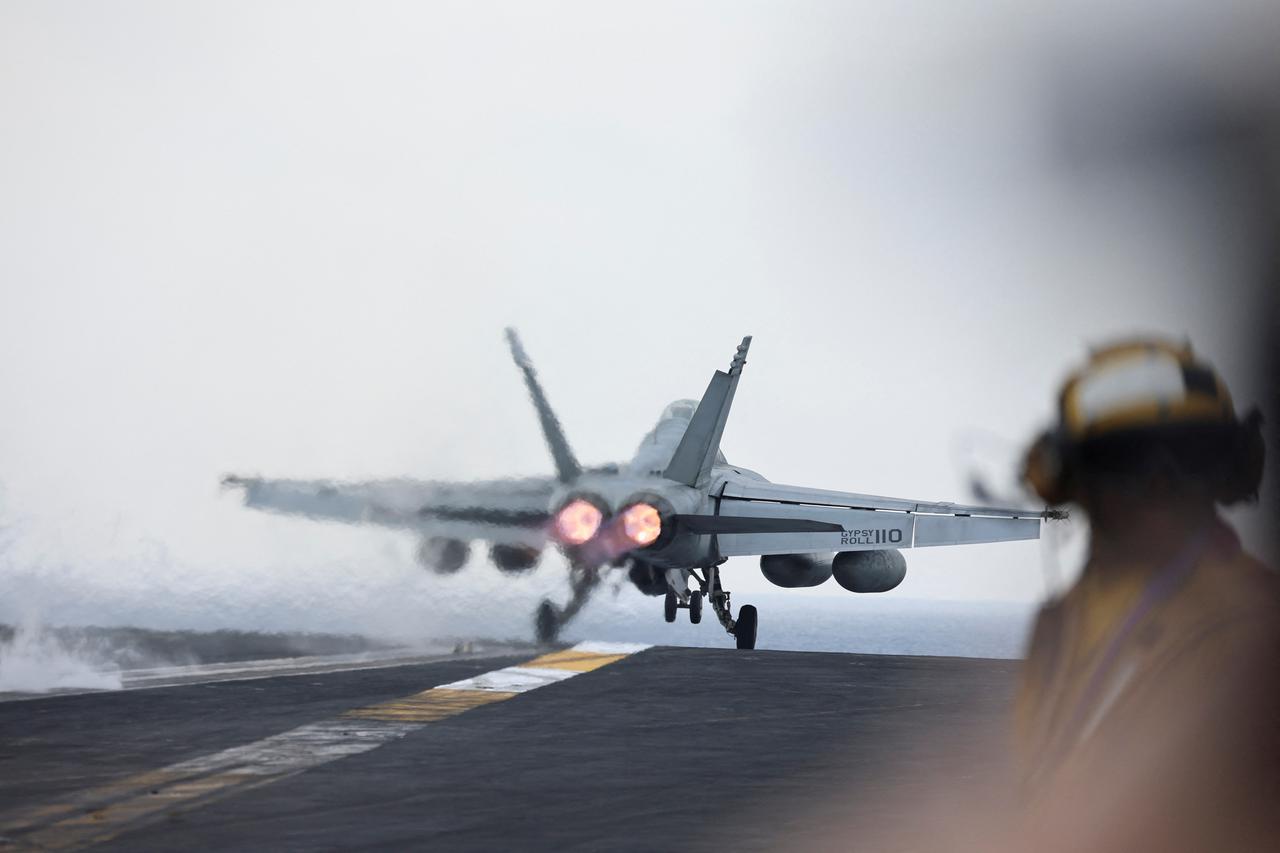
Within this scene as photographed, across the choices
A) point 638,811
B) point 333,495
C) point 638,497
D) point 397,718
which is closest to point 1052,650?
point 638,811

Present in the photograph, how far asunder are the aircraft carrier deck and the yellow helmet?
13.0 feet

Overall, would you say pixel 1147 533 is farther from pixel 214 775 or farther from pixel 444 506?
pixel 444 506

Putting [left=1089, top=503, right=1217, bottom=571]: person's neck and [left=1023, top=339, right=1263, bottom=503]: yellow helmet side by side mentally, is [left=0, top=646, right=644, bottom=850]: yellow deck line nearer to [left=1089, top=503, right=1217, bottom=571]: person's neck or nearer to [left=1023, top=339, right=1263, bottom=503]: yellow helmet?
[left=1089, top=503, right=1217, bottom=571]: person's neck

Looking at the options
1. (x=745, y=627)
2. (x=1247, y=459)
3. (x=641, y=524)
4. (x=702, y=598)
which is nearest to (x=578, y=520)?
(x=641, y=524)

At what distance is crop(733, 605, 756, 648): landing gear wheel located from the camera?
125 feet

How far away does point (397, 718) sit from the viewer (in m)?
16.5

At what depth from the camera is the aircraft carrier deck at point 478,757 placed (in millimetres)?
9422

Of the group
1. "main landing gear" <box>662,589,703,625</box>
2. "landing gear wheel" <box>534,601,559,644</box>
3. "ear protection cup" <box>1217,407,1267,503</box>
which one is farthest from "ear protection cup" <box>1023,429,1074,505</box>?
"main landing gear" <box>662,589,703,625</box>

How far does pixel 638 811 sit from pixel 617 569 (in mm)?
23826

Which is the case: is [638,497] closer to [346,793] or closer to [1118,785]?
[346,793]

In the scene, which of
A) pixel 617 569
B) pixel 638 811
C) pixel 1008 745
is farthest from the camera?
pixel 617 569

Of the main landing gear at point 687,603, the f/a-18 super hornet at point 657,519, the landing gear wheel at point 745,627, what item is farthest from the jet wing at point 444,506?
the landing gear wheel at point 745,627

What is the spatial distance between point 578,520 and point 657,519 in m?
1.74

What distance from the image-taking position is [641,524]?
31.2 m
